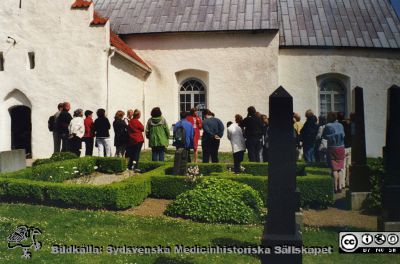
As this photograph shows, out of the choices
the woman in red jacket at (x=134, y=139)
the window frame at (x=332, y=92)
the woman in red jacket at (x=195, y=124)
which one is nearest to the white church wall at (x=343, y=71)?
the window frame at (x=332, y=92)

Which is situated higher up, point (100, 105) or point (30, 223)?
point (100, 105)

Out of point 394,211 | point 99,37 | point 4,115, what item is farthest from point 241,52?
point 394,211

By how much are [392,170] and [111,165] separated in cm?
747

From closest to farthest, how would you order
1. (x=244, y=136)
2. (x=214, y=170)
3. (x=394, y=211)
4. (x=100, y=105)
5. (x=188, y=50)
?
1. (x=394, y=211)
2. (x=214, y=170)
3. (x=244, y=136)
4. (x=100, y=105)
5. (x=188, y=50)

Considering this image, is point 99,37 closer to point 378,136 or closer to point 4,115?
point 4,115

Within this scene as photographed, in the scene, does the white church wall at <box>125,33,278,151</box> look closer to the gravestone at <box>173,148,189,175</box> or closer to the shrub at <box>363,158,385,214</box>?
the gravestone at <box>173,148,189,175</box>

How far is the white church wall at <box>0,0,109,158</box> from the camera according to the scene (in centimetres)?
1348

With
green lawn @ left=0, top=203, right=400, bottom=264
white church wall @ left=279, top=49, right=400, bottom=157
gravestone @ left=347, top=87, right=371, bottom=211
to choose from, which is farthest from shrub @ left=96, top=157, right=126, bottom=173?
white church wall @ left=279, top=49, right=400, bottom=157

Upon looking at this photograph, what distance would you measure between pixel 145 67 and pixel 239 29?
14.2 ft

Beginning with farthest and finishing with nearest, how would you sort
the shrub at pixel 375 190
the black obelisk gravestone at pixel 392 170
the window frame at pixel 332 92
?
the window frame at pixel 332 92
the shrub at pixel 375 190
the black obelisk gravestone at pixel 392 170

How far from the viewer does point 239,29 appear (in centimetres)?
1653

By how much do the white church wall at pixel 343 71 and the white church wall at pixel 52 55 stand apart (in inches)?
313

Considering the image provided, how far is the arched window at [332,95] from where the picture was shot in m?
17.0

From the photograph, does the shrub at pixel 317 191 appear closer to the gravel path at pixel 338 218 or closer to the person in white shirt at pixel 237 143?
the gravel path at pixel 338 218
